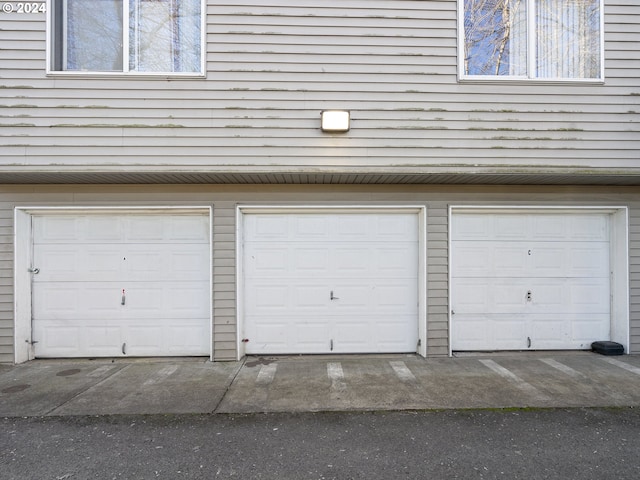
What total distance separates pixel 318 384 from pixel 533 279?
3.54 meters

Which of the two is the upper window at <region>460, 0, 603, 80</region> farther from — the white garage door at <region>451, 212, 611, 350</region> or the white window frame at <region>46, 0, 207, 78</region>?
the white window frame at <region>46, 0, 207, 78</region>

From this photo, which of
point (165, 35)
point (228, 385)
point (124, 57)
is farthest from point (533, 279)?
point (124, 57)

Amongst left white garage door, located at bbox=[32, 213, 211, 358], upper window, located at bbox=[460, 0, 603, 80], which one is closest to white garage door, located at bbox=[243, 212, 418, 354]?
left white garage door, located at bbox=[32, 213, 211, 358]

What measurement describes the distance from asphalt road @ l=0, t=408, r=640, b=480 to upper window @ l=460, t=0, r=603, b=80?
4.18 meters

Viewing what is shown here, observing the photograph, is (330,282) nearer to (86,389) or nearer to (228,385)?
(228,385)

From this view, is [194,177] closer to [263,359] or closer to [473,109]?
[263,359]

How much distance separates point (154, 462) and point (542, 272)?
5.32 m

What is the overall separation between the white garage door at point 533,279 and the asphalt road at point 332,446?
69.7 inches

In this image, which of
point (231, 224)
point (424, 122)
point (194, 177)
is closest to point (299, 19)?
point (424, 122)

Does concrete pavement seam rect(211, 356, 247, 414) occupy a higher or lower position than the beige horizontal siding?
lower

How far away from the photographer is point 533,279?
5090 millimetres

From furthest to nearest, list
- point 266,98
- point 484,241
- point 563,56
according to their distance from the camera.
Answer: point 484,241 → point 563,56 → point 266,98

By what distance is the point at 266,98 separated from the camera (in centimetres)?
438

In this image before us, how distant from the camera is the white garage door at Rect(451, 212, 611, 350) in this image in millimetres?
5047
